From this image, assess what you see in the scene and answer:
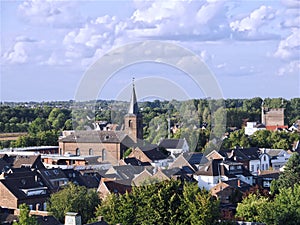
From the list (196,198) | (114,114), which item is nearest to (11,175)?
(114,114)

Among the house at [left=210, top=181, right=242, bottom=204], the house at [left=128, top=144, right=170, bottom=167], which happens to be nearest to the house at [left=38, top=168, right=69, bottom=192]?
the house at [left=128, top=144, right=170, bottom=167]

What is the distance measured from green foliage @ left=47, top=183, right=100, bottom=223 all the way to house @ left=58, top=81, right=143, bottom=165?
4757 millimetres

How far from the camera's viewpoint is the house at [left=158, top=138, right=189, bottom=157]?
141ft

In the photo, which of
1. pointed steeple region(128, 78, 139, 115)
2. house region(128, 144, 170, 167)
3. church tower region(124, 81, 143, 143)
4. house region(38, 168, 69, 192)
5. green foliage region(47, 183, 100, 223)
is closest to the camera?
pointed steeple region(128, 78, 139, 115)

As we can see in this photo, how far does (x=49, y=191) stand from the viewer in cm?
3566

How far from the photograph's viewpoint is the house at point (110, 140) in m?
33.2

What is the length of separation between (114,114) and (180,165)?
1459 centimetres

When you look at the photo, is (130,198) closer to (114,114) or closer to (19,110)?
(114,114)

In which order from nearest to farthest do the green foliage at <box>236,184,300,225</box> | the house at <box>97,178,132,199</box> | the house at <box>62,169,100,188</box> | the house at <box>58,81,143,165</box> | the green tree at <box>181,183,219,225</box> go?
the green tree at <box>181,183,219,225</box> → the green foliage at <box>236,184,300,225</box> → the house at <box>58,81,143,165</box> → the house at <box>97,178,132,199</box> → the house at <box>62,169,100,188</box>

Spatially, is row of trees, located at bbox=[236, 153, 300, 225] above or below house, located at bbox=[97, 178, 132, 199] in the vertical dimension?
below

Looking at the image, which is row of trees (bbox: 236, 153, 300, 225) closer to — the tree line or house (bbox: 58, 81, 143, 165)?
the tree line

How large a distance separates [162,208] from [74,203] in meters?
5.22

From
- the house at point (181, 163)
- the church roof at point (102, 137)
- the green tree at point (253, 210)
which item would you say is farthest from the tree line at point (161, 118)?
the green tree at point (253, 210)

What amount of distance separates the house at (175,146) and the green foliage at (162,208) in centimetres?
1458
